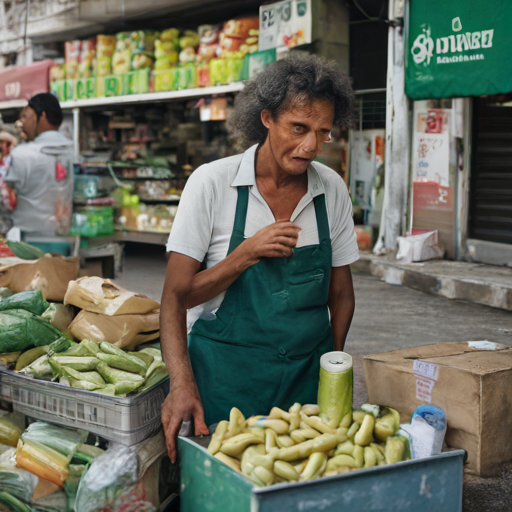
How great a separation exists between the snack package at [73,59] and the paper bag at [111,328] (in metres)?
12.2

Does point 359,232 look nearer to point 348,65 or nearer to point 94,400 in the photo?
point 348,65

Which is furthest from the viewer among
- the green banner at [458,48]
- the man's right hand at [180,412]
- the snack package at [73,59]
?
the snack package at [73,59]

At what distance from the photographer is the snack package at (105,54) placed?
13.7 meters

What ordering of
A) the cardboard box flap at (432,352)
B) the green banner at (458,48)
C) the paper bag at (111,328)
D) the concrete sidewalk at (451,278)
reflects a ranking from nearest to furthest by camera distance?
1. the paper bag at (111,328)
2. the cardboard box flap at (432,352)
3. the concrete sidewalk at (451,278)
4. the green banner at (458,48)

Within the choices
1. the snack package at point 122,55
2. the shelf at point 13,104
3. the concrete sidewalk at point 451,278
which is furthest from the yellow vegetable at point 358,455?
the shelf at point 13,104

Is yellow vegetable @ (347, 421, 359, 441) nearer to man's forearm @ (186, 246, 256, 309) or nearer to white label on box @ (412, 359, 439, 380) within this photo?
man's forearm @ (186, 246, 256, 309)

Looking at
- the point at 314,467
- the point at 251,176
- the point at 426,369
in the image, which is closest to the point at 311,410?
the point at 314,467

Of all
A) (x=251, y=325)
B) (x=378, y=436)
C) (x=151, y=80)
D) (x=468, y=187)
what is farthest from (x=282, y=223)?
(x=151, y=80)

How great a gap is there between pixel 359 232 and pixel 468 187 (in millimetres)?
1715

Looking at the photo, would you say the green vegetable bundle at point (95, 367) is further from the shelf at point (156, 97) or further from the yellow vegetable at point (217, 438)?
the shelf at point (156, 97)

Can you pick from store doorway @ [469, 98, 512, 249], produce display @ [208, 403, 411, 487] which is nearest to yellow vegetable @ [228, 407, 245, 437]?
produce display @ [208, 403, 411, 487]

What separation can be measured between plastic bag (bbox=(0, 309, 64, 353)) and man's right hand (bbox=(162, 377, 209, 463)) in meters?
0.91

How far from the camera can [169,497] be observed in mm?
2574

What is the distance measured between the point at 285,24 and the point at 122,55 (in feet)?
13.1
